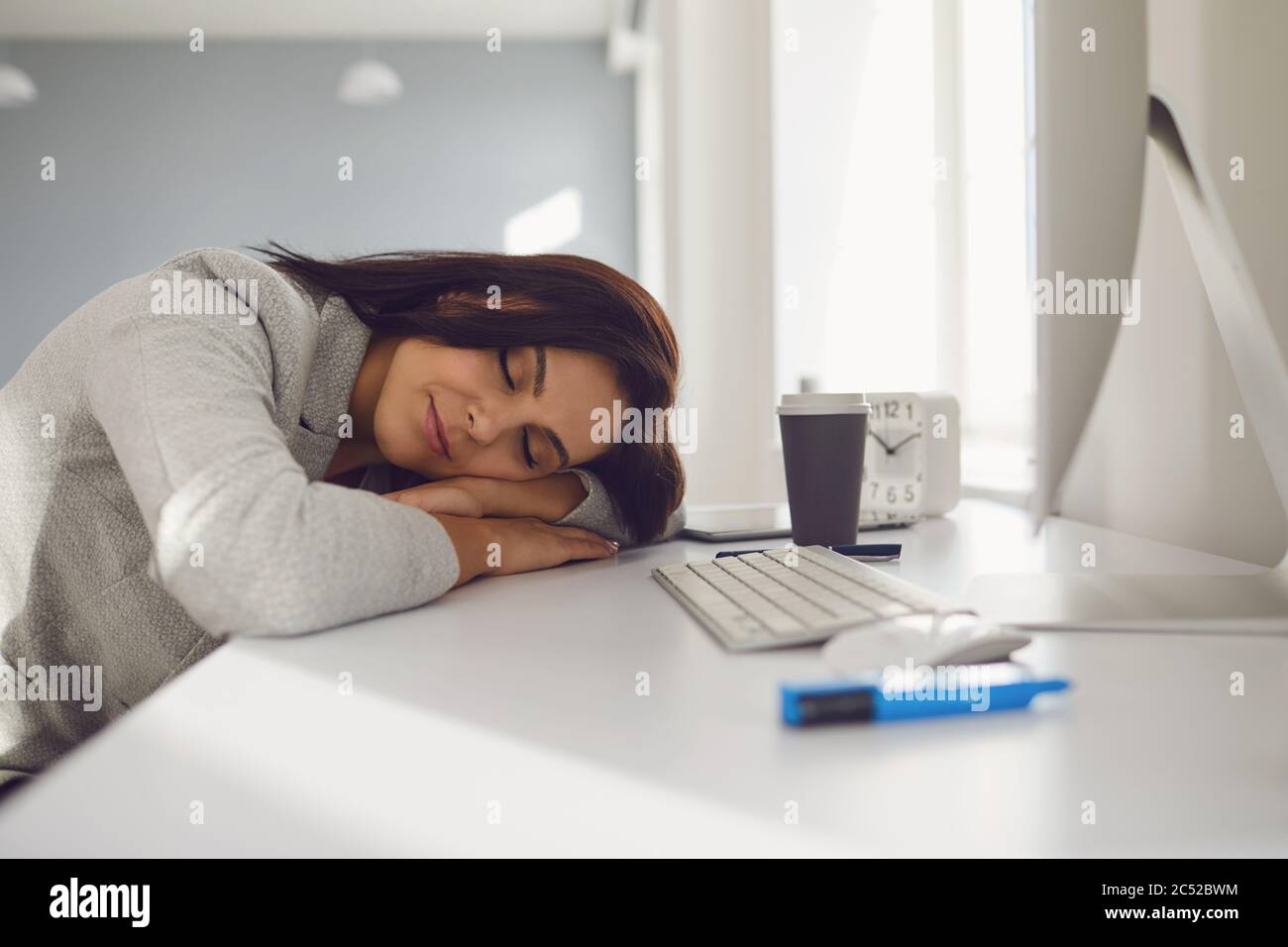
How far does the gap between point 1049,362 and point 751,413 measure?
214 centimetres

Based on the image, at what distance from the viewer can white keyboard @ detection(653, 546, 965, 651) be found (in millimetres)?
619

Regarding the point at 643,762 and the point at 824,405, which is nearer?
the point at 643,762

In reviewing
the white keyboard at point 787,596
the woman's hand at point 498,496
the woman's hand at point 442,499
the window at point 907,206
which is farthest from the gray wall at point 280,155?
the white keyboard at point 787,596

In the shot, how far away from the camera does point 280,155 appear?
19.1 ft

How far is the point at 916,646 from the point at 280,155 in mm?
6127

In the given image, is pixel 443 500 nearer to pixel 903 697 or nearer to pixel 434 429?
pixel 434 429

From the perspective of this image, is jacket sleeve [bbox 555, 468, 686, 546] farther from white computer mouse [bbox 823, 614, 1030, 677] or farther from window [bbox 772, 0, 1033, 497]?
window [bbox 772, 0, 1033, 497]

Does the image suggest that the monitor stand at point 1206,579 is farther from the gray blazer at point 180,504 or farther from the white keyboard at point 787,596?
the gray blazer at point 180,504

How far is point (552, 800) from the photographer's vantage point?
0.37 meters

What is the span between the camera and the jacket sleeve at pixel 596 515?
1.15 meters

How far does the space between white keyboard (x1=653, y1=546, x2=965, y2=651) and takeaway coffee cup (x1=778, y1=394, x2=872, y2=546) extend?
123mm

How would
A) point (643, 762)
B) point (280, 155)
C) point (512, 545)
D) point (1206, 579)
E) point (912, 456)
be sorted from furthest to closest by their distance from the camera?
point (280, 155) → point (912, 456) → point (512, 545) → point (1206, 579) → point (643, 762)

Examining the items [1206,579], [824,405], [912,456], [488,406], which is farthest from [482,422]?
[1206,579]
